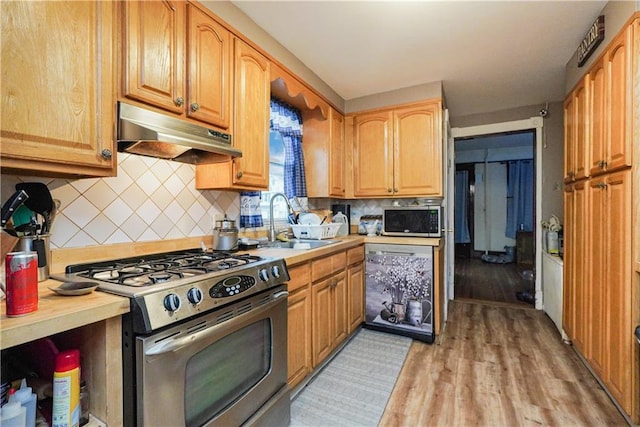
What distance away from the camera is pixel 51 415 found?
0.92m

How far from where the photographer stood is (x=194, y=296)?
1.09 meters

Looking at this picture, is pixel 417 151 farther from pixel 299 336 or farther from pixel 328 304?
Answer: pixel 299 336

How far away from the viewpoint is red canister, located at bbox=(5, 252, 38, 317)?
0.78 m

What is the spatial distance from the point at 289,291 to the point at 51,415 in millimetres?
1060

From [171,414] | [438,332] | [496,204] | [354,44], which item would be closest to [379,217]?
[438,332]

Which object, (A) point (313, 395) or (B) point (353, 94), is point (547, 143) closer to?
(B) point (353, 94)

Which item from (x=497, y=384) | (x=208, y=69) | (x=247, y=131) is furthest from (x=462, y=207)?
(x=208, y=69)

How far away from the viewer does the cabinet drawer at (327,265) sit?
2019 mm

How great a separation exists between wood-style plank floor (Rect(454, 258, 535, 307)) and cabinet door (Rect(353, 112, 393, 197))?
2040mm

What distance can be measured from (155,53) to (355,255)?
201cm

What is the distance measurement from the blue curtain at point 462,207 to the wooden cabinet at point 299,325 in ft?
19.7

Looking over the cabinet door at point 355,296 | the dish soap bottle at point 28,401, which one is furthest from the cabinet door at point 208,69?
the cabinet door at point 355,296

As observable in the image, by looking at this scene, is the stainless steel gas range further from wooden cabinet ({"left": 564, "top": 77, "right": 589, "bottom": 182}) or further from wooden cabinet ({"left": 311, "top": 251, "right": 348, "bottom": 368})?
wooden cabinet ({"left": 564, "top": 77, "right": 589, "bottom": 182})

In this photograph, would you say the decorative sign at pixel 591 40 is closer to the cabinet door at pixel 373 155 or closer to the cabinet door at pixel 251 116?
the cabinet door at pixel 373 155
